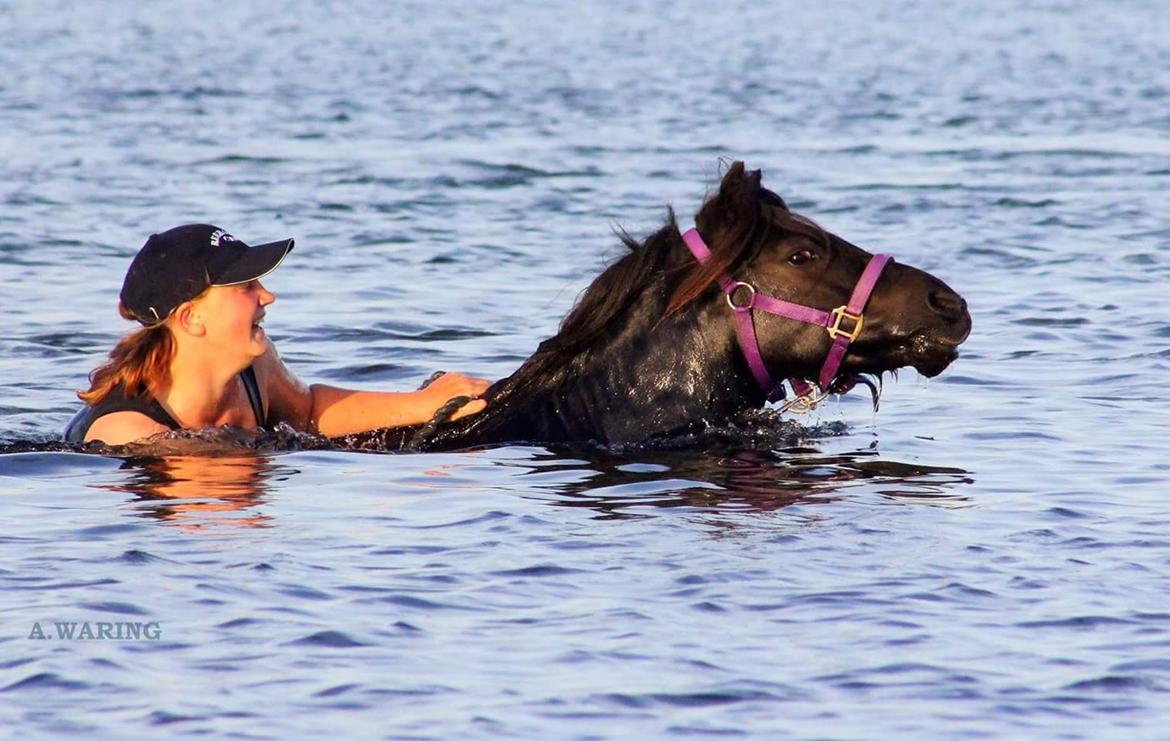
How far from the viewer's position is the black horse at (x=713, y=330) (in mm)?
6965

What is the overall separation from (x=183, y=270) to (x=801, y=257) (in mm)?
2158

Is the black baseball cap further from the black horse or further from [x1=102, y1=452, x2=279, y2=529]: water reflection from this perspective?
the black horse

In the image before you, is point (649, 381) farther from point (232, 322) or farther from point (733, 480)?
point (232, 322)

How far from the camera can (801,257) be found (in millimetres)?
7012

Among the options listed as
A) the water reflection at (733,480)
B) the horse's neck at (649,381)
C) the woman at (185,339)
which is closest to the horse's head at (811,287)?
the horse's neck at (649,381)

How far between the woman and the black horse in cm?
98

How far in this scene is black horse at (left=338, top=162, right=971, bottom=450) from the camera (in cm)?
696

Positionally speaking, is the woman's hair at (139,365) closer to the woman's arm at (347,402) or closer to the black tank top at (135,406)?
the black tank top at (135,406)

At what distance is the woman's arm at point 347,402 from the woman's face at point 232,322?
1.32 ft

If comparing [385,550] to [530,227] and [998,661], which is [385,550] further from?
[530,227]

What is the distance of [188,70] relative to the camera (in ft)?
95.6

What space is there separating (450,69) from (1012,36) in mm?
12239

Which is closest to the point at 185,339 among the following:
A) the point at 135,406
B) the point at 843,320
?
the point at 135,406

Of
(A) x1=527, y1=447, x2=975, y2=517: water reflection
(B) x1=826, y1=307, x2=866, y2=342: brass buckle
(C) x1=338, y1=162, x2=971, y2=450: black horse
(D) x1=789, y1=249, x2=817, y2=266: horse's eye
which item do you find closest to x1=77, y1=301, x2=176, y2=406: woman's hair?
(C) x1=338, y1=162, x2=971, y2=450: black horse
